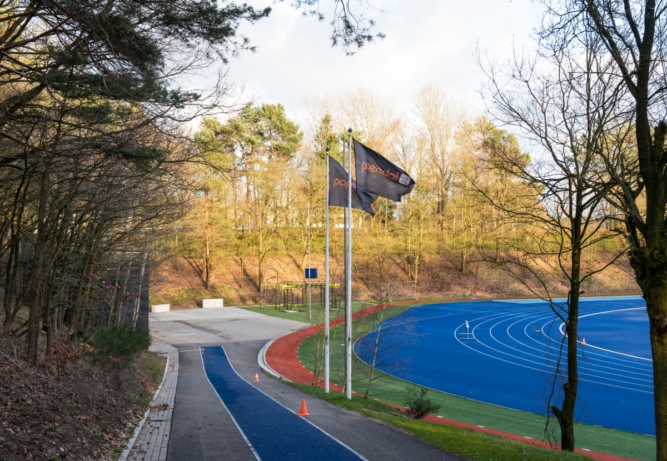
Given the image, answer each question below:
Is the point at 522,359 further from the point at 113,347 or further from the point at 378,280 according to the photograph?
the point at 378,280

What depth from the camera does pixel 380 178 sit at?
15133mm

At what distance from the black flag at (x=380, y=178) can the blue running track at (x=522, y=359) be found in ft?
17.8

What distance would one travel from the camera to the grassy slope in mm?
14117

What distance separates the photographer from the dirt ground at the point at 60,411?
6565mm

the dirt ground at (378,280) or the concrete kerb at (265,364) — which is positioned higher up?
the dirt ground at (378,280)

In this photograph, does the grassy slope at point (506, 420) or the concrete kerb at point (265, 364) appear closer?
the grassy slope at point (506, 420)

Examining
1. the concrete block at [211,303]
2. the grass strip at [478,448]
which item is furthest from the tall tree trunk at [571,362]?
the concrete block at [211,303]

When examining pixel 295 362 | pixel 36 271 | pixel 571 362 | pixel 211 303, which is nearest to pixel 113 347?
pixel 36 271

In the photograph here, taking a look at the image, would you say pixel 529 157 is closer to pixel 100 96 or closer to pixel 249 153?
pixel 100 96

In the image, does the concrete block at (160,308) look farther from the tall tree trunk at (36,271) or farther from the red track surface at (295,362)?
the tall tree trunk at (36,271)

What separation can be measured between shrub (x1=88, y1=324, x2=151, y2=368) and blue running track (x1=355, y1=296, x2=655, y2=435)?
8.27 m

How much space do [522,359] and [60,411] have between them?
24.2 metres

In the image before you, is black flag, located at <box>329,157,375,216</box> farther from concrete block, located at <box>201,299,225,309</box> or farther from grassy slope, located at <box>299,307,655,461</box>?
concrete block, located at <box>201,299,225,309</box>

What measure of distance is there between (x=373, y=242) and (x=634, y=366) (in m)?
33.8
